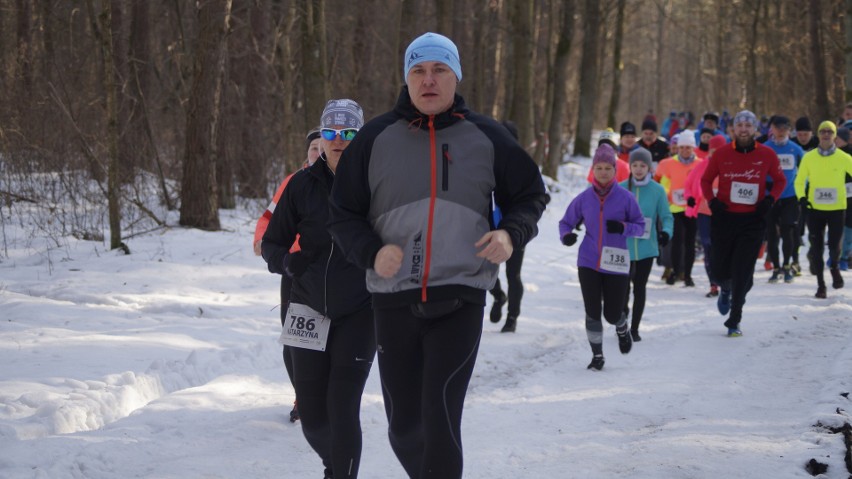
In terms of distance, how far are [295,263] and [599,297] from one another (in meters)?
4.29

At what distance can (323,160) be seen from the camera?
4895 mm

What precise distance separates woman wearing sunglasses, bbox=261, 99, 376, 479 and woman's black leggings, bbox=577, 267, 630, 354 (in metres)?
3.95

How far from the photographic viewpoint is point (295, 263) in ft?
15.4

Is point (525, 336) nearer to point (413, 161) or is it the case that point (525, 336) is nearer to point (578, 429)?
point (578, 429)

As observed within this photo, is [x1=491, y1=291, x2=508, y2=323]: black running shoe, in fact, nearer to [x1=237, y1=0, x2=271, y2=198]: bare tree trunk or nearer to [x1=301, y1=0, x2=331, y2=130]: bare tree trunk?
[x1=301, y1=0, x2=331, y2=130]: bare tree trunk

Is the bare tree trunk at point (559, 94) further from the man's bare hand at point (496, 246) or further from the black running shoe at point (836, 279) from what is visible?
the man's bare hand at point (496, 246)

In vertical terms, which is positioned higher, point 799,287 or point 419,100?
point 419,100

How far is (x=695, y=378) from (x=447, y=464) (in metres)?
4.67

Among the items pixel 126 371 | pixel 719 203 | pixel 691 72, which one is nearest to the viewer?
pixel 126 371

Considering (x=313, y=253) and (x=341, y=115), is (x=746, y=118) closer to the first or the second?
(x=341, y=115)

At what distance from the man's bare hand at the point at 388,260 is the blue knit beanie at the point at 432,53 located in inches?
32.5

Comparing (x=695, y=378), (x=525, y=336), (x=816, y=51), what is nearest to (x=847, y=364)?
(x=695, y=378)

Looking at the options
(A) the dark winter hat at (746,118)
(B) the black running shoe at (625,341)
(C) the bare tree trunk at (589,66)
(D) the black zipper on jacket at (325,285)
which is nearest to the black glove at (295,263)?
(D) the black zipper on jacket at (325,285)

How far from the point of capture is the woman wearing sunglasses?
4.41 meters
